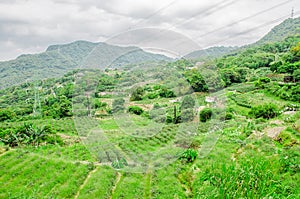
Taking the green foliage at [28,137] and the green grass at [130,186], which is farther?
the green foliage at [28,137]

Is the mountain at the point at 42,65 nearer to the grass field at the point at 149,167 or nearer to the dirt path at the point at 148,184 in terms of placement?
the grass field at the point at 149,167

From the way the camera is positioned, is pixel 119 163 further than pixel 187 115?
No

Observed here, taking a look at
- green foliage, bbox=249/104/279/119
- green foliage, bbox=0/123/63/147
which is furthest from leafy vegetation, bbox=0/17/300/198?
green foliage, bbox=249/104/279/119

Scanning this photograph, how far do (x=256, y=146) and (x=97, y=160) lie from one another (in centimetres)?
854

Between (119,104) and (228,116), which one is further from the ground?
(119,104)

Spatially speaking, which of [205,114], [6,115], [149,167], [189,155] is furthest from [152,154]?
[6,115]

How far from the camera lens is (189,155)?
12680 mm

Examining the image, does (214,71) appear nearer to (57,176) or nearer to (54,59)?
(57,176)

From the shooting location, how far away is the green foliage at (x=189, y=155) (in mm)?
12565

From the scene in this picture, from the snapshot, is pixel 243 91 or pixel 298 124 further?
pixel 243 91

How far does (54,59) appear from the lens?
16525 centimetres

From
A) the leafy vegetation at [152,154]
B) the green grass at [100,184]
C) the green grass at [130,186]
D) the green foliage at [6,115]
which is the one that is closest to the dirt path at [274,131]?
the leafy vegetation at [152,154]

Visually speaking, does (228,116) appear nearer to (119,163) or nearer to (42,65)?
(119,163)

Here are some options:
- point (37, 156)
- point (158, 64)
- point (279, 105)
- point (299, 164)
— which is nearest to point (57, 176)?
point (37, 156)
